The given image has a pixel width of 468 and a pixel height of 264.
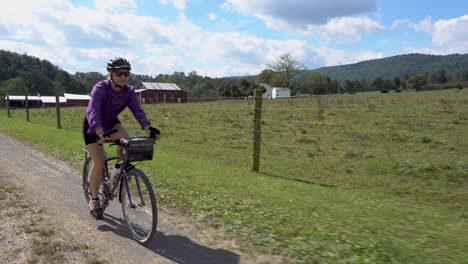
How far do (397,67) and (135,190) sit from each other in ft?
554

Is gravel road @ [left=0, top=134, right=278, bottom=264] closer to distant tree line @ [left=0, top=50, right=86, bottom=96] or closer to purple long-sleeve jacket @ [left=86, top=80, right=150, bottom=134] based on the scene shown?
purple long-sleeve jacket @ [left=86, top=80, right=150, bottom=134]

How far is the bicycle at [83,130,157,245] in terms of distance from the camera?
4527 millimetres

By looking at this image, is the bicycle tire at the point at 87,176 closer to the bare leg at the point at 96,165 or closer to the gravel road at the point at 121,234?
the gravel road at the point at 121,234

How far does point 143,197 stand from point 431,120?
49.3 ft

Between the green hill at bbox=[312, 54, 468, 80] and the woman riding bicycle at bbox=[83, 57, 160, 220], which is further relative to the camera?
the green hill at bbox=[312, 54, 468, 80]

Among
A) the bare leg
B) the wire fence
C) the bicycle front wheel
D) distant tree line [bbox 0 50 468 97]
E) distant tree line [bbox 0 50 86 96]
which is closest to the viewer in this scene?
the bicycle front wheel

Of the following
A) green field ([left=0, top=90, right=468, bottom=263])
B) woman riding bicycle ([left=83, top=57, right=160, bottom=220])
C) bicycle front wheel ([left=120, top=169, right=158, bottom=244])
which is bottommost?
green field ([left=0, top=90, right=468, bottom=263])

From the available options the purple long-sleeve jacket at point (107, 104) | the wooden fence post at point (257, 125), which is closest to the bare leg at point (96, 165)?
the purple long-sleeve jacket at point (107, 104)

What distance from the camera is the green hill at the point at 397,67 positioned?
423 ft

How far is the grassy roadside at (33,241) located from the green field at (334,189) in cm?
168

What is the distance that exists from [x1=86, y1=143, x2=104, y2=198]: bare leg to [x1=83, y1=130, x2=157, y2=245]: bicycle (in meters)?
0.07

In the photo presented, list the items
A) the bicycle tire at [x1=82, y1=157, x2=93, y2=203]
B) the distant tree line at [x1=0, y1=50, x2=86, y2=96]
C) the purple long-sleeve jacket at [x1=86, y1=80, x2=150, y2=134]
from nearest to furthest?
the purple long-sleeve jacket at [x1=86, y1=80, x2=150, y2=134] < the bicycle tire at [x1=82, y1=157, x2=93, y2=203] < the distant tree line at [x1=0, y1=50, x2=86, y2=96]

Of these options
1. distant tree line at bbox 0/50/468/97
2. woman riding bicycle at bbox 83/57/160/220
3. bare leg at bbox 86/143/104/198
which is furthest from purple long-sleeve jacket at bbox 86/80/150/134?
distant tree line at bbox 0/50/468/97

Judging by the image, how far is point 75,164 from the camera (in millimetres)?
9695
